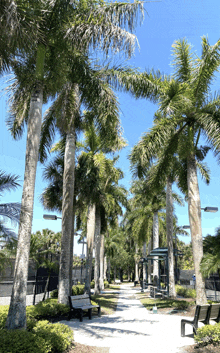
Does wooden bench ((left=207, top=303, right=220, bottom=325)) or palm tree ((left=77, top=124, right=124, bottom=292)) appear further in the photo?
palm tree ((left=77, top=124, right=124, bottom=292))

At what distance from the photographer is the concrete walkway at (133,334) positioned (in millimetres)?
6961

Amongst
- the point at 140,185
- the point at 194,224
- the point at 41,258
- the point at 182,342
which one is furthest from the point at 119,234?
the point at 182,342

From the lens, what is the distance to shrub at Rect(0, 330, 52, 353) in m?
5.19

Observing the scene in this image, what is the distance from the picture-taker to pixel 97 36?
8609mm

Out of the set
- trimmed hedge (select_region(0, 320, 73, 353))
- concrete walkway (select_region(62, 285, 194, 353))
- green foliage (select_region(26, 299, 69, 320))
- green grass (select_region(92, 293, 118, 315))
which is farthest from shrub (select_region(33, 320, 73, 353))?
green grass (select_region(92, 293, 118, 315))

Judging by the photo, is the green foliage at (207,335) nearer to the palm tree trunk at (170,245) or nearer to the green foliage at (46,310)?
the green foliage at (46,310)

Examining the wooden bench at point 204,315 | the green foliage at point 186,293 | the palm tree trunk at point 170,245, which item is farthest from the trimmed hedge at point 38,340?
the green foliage at point 186,293

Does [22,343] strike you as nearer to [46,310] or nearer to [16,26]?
[46,310]

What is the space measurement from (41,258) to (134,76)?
988cm

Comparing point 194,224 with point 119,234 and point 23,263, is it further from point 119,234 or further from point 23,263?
point 119,234

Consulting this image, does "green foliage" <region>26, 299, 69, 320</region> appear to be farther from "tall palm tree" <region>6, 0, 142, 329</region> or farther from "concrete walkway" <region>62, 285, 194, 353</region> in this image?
"tall palm tree" <region>6, 0, 142, 329</region>

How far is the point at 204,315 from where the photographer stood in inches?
305

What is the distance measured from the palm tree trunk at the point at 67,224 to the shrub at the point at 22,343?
5546mm

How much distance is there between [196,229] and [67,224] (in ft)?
17.0
